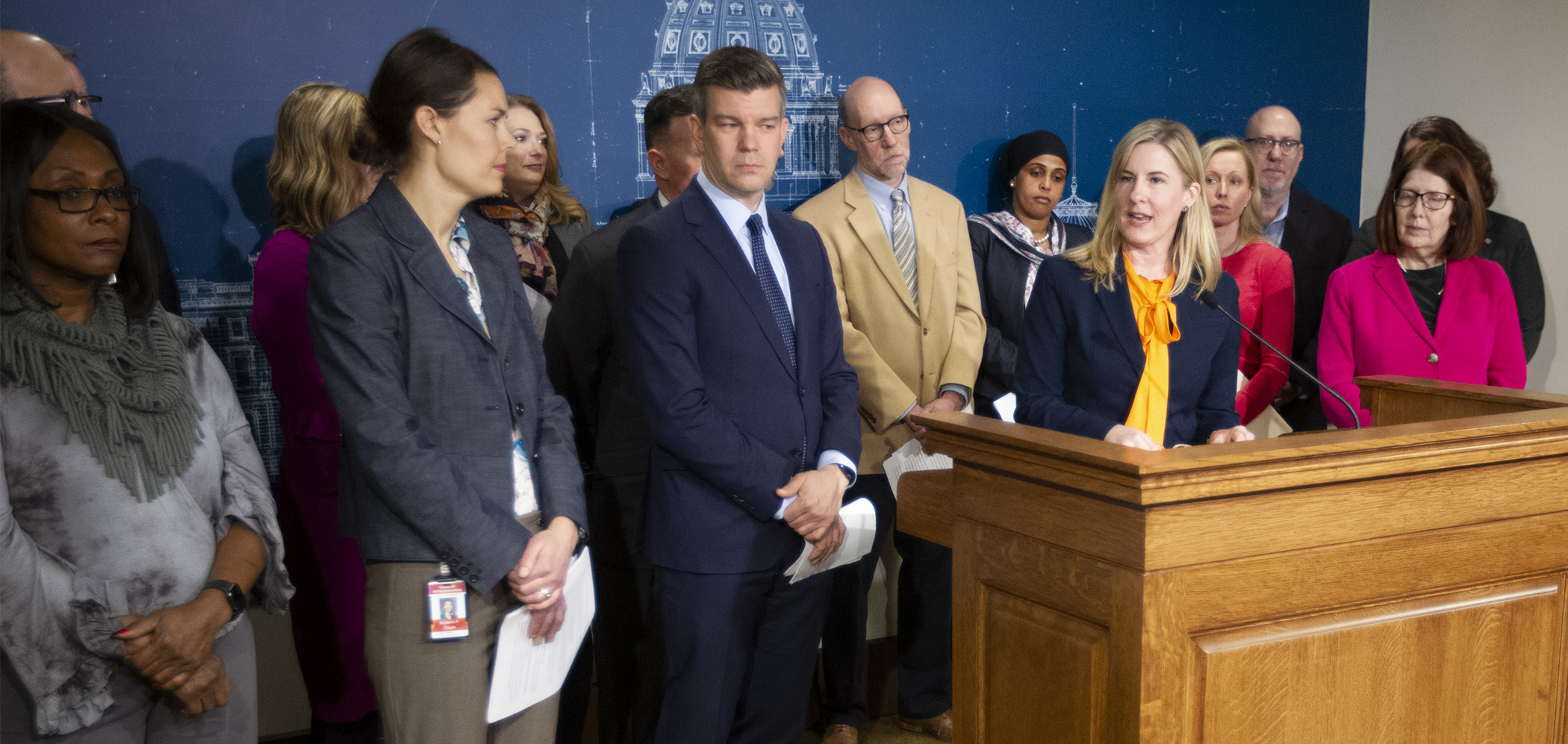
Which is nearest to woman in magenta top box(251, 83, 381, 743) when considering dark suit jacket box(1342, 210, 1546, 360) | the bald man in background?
the bald man in background

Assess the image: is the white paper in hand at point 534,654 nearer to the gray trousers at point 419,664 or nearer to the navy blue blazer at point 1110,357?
the gray trousers at point 419,664

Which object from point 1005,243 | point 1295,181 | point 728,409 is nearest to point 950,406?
point 1005,243

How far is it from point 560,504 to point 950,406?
1362mm

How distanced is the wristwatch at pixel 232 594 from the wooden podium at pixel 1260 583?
1007 millimetres

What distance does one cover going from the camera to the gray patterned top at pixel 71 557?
54.9 inches

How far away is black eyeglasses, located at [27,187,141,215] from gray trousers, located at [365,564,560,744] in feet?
2.08

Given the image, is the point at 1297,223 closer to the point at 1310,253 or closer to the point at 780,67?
the point at 1310,253

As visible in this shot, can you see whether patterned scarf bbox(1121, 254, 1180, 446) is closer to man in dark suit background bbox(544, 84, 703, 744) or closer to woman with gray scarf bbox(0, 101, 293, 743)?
man in dark suit background bbox(544, 84, 703, 744)

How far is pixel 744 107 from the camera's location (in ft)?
6.58

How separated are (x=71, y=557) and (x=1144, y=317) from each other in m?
1.78

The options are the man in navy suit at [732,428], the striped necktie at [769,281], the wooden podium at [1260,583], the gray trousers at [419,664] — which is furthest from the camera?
the striped necktie at [769,281]

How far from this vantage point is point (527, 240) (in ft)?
9.05

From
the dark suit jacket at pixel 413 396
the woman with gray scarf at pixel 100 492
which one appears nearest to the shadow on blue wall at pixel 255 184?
the woman with gray scarf at pixel 100 492

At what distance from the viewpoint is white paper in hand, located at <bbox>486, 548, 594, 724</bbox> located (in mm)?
1571
